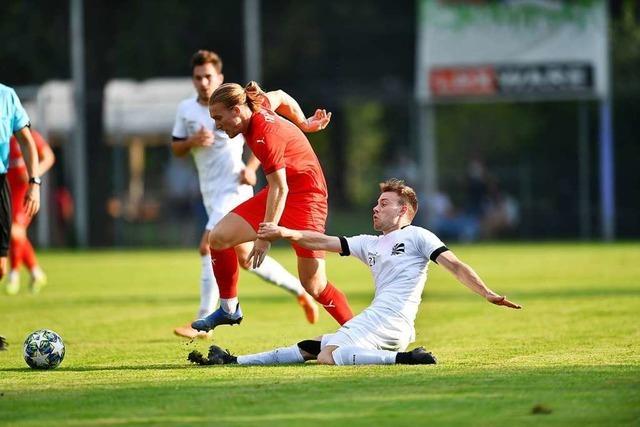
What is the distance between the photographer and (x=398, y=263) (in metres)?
8.53

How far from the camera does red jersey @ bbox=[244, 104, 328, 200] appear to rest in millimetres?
8844

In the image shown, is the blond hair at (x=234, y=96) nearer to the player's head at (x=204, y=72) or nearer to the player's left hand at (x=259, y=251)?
the player's left hand at (x=259, y=251)

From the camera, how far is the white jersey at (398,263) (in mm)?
8461

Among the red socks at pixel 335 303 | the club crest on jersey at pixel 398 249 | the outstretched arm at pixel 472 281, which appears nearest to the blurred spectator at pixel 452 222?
the red socks at pixel 335 303

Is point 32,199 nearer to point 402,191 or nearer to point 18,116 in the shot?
point 18,116

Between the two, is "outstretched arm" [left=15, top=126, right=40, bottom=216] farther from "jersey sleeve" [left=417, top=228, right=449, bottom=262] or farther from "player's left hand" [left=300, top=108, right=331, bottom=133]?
"jersey sleeve" [left=417, top=228, right=449, bottom=262]

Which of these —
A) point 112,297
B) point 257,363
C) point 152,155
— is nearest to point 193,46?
point 152,155

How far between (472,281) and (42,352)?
2.93 m

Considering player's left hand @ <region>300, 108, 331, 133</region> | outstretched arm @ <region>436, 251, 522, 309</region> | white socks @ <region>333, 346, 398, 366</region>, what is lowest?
white socks @ <region>333, 346, 398, 366</region>

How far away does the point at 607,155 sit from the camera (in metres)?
30.1

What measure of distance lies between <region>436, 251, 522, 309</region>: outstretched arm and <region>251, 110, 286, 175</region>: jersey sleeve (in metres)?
1.37

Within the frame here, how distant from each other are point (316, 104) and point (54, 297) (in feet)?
54.5

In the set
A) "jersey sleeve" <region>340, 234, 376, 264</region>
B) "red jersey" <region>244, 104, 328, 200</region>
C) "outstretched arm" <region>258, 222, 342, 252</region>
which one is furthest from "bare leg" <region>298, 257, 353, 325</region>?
"jersey sleeve" <region>340, 234, 376, 264</region>

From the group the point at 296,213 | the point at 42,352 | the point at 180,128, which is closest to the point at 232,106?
the point at 296,213
